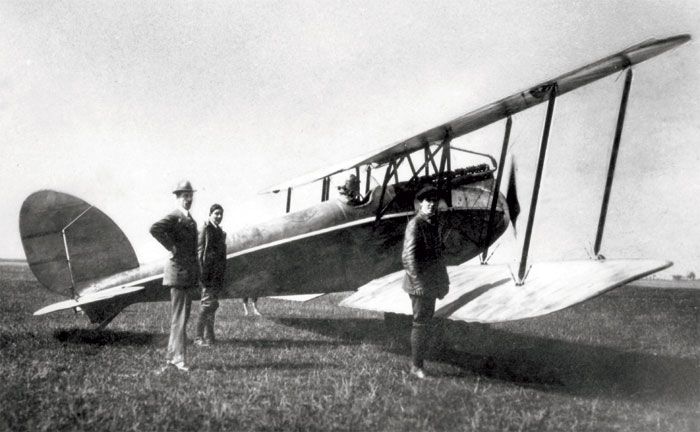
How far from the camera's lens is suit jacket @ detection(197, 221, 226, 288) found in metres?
6.51

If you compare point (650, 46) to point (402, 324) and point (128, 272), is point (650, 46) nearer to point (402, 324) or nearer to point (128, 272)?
point (402, 324)

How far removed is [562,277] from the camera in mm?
5348

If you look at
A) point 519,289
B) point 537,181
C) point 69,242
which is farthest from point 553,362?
point 69,242

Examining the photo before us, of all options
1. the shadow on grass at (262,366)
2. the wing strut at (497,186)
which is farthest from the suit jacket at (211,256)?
the wing strut at (497,186)

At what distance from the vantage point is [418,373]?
5121mm

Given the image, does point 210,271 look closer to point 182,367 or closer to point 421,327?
point 182,367

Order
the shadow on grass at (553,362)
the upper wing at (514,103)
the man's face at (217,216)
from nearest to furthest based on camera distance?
1. the shadow on grass at (553,362)
2. the upper wing at (514,103)
3. the man's face at (217,216)

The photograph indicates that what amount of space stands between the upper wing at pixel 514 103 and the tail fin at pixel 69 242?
284 centimetres

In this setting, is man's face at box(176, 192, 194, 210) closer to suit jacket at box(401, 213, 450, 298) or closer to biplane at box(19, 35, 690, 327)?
biplane at box(19, 35, 690, 327)

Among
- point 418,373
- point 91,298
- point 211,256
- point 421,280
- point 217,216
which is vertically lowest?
point 418,373

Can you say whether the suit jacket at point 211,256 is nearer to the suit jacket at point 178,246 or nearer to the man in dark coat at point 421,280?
the suit jacket at point 178,246

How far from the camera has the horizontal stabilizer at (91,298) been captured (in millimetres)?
6312

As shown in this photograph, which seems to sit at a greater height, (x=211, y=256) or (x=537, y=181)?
(x=537, y=181)

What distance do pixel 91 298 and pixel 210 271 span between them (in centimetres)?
144
